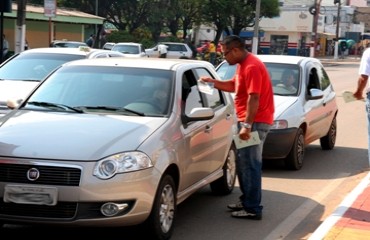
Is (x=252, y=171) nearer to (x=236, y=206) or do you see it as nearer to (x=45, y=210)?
(x=236, y=206)

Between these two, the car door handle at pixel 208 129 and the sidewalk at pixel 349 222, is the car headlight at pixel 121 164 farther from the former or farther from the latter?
the sidewalk at pixel 349 222

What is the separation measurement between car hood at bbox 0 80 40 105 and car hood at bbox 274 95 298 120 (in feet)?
12.5

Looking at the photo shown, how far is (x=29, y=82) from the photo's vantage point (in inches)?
441

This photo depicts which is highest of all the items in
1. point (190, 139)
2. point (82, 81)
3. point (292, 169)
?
point (82, 81)

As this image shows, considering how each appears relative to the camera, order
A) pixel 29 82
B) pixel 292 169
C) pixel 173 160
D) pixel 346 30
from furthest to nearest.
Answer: pixel 346 30
pixel 29 82
pixel 292 169
pixel 173 160

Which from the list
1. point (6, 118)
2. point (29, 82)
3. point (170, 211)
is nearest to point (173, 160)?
point (170, 211)

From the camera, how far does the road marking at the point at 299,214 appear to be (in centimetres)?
650

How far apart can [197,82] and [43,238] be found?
238 centimetres

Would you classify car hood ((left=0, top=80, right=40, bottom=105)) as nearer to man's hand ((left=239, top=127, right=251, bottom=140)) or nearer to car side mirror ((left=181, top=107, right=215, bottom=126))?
car side mirror ((left=181, top=107, right=215, bottom=126))

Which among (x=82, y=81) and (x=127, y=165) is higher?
(x=82, y=81)

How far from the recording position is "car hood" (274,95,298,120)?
31.9 ft

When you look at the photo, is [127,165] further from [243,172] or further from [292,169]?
[292,169]

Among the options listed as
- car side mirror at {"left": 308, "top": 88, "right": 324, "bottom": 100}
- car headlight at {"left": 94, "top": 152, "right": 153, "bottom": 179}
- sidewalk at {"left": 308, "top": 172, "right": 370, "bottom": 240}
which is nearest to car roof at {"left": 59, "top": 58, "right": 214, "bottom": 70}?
car headlight at {"left": 94, "top": 152, "right": 153, "bottom": 179}

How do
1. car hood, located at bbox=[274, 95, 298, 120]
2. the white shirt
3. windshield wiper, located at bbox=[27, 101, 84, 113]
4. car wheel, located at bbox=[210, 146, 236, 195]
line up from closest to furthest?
windshield wiper, located at bbox=[27, 101, 84, 113]
the white shirt
car wheel, located at bbox=[210, 146, 236, 195]
car hood, located at bbox=[274, 95, 298, 120]
